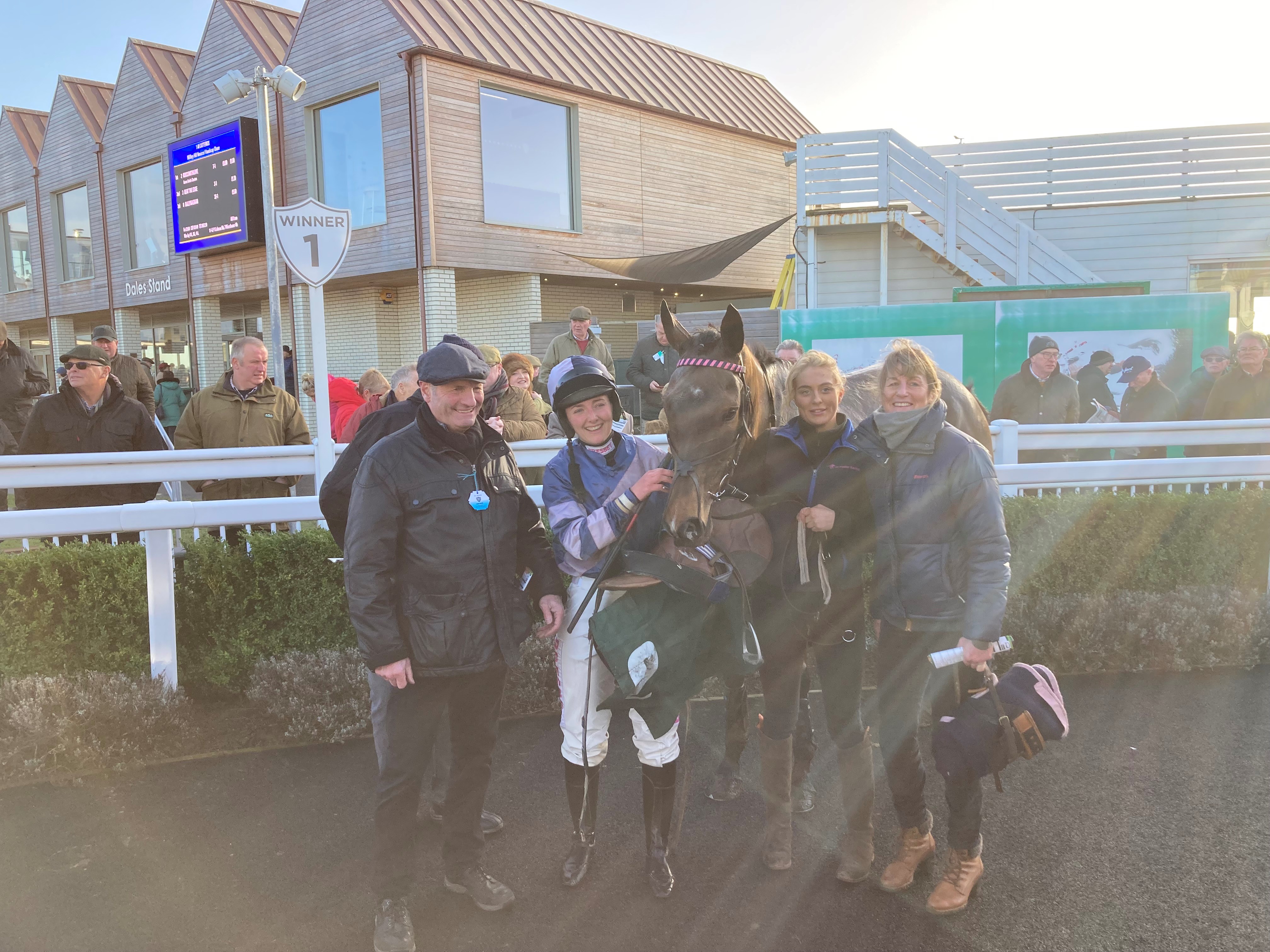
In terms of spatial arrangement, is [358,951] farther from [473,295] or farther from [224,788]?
[473,295]

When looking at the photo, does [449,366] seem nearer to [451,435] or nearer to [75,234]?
[451,435]

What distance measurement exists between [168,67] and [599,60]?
12052mm

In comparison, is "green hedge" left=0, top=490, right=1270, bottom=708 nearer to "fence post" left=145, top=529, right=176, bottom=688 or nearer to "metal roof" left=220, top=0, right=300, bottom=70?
"fence post" left=145, top=529, right=176, bottom=688

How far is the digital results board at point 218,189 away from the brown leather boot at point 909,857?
2056cm

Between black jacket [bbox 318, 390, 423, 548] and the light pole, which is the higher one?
the light pole

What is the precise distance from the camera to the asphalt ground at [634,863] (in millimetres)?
2832

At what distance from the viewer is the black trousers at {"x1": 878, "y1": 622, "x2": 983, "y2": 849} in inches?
118

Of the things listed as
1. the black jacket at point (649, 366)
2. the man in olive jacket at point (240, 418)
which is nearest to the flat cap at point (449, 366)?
the man in olive jacket at point (240, 418)

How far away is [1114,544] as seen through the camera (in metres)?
5.43

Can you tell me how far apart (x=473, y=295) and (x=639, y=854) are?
17127 mm

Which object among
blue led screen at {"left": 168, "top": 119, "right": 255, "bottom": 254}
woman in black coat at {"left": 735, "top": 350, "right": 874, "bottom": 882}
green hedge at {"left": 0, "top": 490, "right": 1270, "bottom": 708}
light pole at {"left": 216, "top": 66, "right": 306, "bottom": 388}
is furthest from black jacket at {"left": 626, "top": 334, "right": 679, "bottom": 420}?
blue led screen at {"left": 168, "top": 119, "right": 255, "bottom": 254}

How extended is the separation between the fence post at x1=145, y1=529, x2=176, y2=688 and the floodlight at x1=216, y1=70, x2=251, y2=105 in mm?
9780

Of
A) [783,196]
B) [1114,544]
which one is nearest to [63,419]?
[1114,544]

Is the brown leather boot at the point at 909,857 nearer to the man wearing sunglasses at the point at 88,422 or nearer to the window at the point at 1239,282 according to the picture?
the man wearing sunglasses at the point at 88,422
